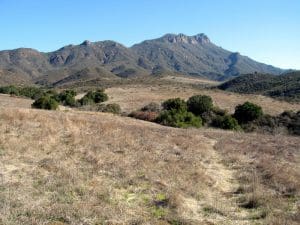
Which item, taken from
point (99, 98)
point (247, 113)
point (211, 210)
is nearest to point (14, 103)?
point (247, 113)

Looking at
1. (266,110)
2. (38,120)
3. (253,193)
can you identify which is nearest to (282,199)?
(253,193)

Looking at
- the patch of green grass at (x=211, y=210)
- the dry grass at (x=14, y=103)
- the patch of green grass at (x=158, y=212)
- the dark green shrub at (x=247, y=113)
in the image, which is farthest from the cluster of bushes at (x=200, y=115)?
the patch of green grass at (x=158, y=212)

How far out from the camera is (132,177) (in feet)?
43.9

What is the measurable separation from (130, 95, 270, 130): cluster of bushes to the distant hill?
46.1 meters

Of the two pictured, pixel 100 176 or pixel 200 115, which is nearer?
pixel 100 176

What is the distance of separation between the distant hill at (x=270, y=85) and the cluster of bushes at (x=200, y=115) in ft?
151

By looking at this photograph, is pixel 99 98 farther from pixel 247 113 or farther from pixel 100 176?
pixel 100 176

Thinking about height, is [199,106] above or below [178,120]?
above

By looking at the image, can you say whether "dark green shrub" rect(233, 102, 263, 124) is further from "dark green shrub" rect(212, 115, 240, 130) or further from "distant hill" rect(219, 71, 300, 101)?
"distant hill" rect(219, 71, 300, 101)

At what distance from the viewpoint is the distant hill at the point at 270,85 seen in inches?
3973

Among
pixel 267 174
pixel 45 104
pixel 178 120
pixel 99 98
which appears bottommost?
pixel 267 174

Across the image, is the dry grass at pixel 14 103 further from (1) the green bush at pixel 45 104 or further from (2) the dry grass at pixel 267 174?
(2) the dry grass at pixel 267 174

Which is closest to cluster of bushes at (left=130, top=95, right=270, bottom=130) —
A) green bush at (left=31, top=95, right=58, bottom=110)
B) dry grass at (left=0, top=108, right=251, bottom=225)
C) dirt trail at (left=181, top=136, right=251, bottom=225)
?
green bush at (left=31, top=95, right=58, bottom=110)

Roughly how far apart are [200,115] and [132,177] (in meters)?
31.8
